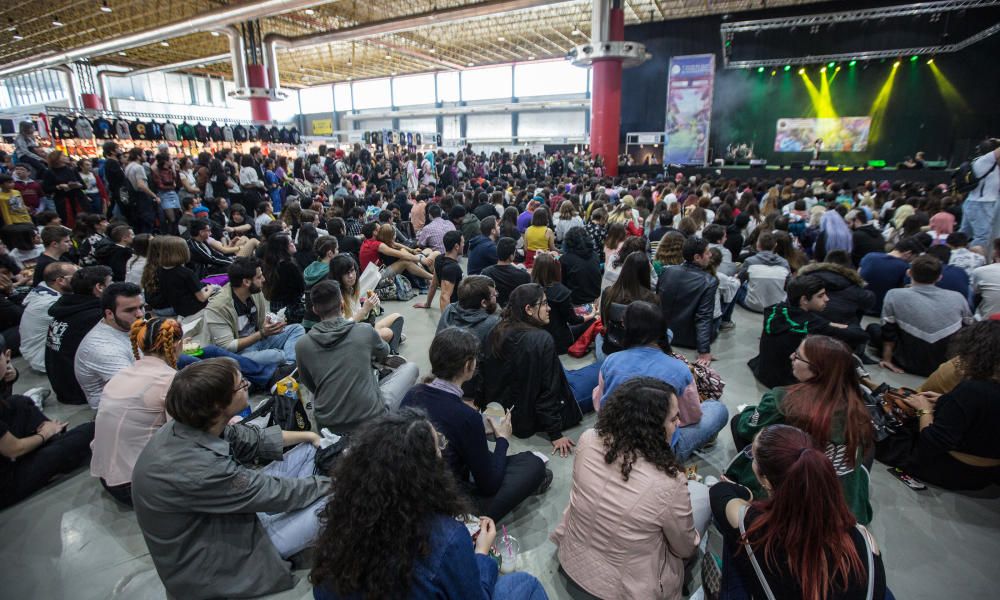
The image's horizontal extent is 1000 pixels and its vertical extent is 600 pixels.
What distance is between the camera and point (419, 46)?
2267 centimetres

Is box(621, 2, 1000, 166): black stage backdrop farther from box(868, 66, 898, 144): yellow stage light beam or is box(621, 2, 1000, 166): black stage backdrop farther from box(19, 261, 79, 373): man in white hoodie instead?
box(19, 261, 79, 373): man in white hoodie

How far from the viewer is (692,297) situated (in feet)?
13.7

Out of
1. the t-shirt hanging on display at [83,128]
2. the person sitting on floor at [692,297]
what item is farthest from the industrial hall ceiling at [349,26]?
the person sitting on floor at [692,297]

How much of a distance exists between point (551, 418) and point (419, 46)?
23853 millimetres

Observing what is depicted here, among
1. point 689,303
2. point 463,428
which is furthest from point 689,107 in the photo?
point 463,428

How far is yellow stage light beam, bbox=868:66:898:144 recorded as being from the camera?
16344mm

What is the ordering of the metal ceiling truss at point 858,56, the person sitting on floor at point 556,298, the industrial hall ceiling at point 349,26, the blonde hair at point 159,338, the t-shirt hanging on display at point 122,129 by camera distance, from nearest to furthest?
the blonde hair at point 159,338
the person sitting on floor at point 556,298
the t-shirt hanging on display at point 122,129
the metal ceiling truss at point 858,56
the industrial hall ceiling at point 349,26

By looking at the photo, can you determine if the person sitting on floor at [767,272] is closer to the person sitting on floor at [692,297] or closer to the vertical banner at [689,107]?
the person sitting on floor at [692,297]

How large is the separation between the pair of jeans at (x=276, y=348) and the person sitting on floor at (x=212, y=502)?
5.90 ft

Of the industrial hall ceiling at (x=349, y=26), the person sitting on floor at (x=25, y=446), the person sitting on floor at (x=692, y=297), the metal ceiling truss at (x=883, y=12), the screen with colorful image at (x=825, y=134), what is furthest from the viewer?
the screen with colorful image at (x=825, y=134)

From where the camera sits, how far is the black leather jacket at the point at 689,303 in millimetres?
4023

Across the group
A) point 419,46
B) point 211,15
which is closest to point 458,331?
point 211,15

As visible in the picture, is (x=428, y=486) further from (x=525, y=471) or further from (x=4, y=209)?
(x=4, y=209)

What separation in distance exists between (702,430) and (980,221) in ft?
20.1
